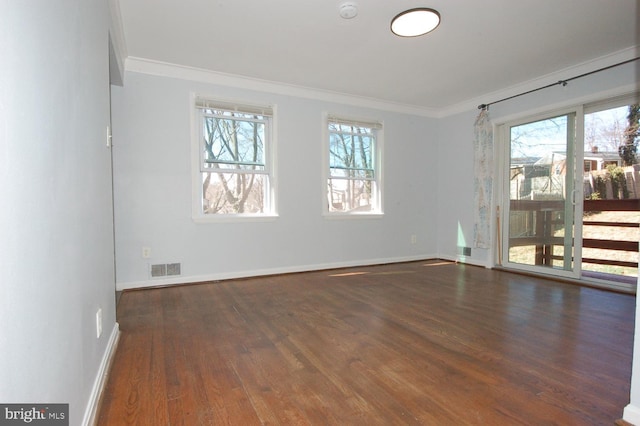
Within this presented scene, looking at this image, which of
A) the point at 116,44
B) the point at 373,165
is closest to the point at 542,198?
the point at 373,165

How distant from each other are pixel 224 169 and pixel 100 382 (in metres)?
2.79

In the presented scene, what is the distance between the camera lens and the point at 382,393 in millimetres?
1606

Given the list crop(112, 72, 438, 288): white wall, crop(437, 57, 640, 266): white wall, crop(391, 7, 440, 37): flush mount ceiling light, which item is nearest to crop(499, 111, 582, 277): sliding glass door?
crop(437, 57, 640, 266): white wall

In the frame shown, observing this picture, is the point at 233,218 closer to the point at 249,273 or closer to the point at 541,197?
the point at 249,273

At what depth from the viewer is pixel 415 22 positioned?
2.74 meters

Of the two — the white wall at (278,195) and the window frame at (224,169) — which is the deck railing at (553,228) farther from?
the window frame at (224,169)

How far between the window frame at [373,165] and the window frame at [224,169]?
77 cm

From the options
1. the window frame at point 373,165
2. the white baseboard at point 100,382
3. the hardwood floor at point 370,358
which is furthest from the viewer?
the window frame at point 373,165

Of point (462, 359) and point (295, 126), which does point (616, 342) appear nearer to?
point (462, 359)

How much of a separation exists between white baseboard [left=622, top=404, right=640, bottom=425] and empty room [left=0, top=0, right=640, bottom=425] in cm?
1

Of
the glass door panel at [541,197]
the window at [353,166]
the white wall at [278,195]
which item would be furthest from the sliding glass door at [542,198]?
the window at [353,166]

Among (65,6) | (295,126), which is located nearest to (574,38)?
(295,126)

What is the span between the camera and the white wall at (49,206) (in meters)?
0.73

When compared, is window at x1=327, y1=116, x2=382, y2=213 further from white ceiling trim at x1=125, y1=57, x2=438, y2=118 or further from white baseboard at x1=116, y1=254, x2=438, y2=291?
white baseboard at x1=116, y1=254, x2=438, y2=291
